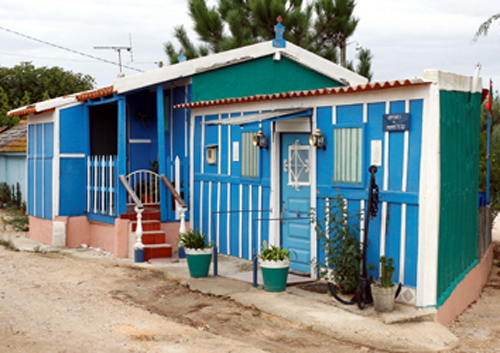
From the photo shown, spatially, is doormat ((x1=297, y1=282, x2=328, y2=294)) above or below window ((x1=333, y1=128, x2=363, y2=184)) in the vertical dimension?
below

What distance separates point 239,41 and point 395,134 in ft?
49.2

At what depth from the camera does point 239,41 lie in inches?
862

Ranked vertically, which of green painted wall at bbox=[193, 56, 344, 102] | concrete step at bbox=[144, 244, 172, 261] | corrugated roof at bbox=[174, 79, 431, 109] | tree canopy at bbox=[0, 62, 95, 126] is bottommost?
concrete step at bbox=[144, 244, 172, 261]

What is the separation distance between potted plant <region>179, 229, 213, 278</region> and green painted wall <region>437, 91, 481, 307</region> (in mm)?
3472

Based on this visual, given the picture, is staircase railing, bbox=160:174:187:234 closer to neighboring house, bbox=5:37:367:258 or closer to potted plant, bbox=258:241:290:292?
neighboring house, bbox=5:37:367:258

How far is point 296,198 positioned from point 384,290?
261 centimetres

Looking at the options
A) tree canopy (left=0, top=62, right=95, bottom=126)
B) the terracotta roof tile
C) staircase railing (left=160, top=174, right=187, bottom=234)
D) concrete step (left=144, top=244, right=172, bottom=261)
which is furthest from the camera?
tree canopy (left=0, top=62, right=95, bottom=126)

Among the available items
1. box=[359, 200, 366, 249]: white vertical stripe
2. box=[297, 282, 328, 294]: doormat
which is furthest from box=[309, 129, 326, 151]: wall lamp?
box=[297, 282, 328, 294]: doormat

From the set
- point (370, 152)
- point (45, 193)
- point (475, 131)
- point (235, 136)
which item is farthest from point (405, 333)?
point (45, 193)

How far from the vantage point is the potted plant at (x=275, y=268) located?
835 cm

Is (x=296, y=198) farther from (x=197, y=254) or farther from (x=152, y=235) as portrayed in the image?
(x=152, y=235)

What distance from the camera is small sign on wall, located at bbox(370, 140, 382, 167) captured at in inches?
311

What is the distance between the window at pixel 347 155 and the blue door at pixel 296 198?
0.72 m

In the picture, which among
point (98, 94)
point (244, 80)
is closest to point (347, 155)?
point (244, 80)
